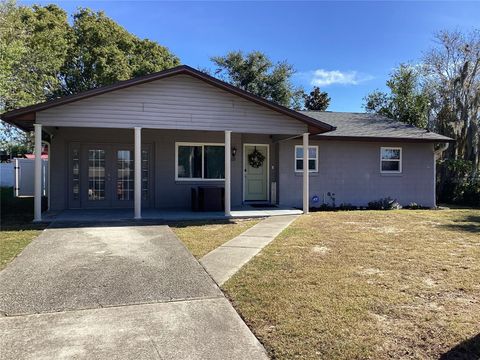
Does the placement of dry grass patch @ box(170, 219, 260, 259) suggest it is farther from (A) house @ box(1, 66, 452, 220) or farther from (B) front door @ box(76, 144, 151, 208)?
(B) front door @ box(76, 144, 151, 208)

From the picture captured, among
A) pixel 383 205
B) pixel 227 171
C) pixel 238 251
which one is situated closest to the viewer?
pixel 238 251

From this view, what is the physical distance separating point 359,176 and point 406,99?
1311 centimetres

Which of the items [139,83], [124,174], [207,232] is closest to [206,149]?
[124,174]

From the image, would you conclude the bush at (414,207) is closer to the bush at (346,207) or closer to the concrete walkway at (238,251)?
the bush at (346,207)

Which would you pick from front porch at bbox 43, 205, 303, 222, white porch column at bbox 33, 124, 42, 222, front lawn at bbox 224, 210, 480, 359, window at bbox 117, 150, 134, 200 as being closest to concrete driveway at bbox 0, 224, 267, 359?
front lawn at bbox 224, 210, 480, 359

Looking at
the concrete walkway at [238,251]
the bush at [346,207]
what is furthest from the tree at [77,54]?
the concrete walkway at [238,251]

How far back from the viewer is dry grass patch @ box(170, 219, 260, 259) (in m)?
7.48

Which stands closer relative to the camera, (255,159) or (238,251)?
(238,251)

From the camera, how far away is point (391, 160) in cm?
1578

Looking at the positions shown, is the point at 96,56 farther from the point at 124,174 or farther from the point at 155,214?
the point at 155,214

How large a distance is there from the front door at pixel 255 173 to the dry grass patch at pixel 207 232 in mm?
3873

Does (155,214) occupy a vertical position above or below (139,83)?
below

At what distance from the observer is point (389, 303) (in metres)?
4.49

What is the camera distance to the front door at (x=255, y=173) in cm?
1487
